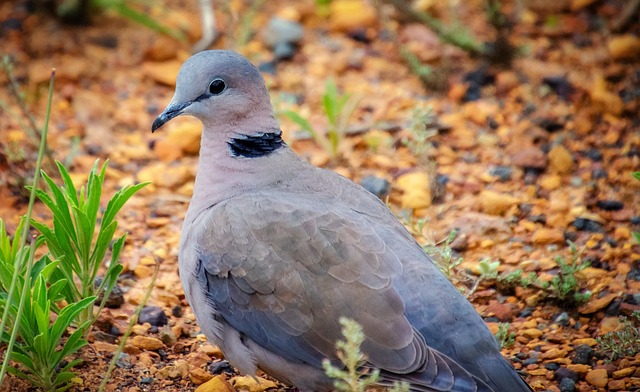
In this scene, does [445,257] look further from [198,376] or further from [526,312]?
[198,376]

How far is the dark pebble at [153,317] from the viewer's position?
4.32m

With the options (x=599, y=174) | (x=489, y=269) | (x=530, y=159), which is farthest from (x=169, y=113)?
(x=599, y=174)

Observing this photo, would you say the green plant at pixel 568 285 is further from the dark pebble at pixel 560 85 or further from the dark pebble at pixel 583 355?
the dark pebble at pixel 560 85

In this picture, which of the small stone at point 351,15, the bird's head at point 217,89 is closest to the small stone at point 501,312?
the bird's head at point 217,89

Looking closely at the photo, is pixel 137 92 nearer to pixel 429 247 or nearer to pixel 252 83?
pixel 252 83

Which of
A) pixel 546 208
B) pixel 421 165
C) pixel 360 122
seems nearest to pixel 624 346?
pixel 546 208

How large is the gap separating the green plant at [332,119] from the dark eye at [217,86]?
134 cm

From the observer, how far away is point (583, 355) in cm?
395

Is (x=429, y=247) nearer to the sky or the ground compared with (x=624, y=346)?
nearer to the sky

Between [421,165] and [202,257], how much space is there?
7.17 ft

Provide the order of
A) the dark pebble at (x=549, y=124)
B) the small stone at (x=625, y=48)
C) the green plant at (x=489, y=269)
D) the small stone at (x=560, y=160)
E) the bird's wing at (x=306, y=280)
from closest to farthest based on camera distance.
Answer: the bird's wing at (x=306, y=280), the green plant at (x=489, y=269), the small stone at (x=560, y=160), the dark pebble at (x=549, y=124), the small stone at (x=625, y=48)

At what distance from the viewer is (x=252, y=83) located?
159 inches

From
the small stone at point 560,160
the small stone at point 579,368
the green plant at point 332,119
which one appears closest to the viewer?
the small stone at point 579,368

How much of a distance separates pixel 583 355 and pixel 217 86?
215 centimetres
